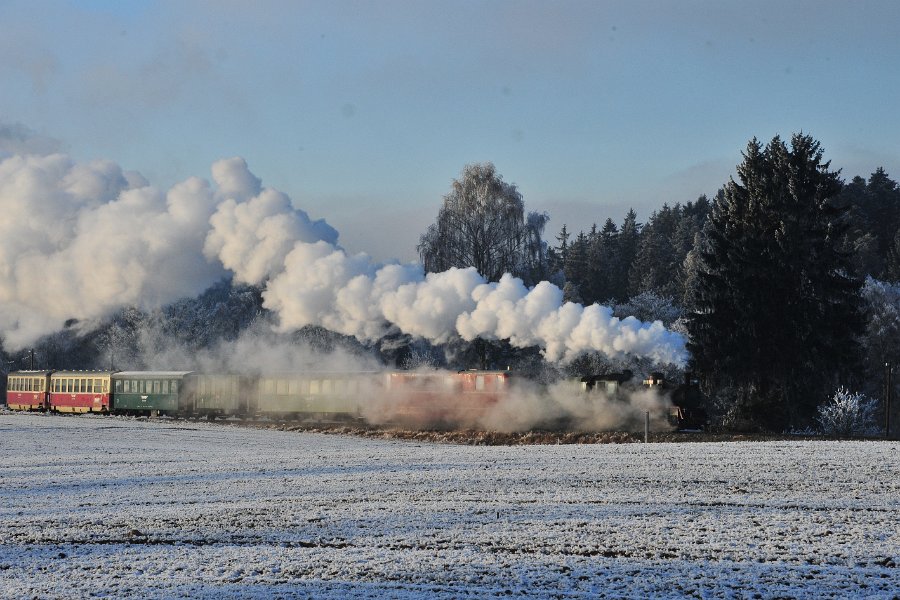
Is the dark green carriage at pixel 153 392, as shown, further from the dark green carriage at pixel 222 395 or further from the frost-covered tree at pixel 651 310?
the frost-covered tree at pixel 651 310

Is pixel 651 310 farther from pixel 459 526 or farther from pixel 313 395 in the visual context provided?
pixel 459 526

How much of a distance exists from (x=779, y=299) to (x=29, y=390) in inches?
2050

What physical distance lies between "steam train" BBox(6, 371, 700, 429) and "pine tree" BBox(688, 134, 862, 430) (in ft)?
28.0

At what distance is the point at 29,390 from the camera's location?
2906 inches

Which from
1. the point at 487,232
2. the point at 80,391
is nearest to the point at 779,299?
the point at 487,232

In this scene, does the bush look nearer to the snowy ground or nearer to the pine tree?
the pine tree

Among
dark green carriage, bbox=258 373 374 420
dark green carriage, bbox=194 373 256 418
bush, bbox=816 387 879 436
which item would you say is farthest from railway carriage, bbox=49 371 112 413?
bush, bbox=816 387 879 436

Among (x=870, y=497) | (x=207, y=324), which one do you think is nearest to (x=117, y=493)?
(x=870, y=497)

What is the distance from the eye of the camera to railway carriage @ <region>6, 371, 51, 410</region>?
71.9m

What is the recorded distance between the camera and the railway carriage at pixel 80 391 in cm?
6712

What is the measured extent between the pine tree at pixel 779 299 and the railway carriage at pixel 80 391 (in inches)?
1503

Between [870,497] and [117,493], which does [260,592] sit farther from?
[870,497]

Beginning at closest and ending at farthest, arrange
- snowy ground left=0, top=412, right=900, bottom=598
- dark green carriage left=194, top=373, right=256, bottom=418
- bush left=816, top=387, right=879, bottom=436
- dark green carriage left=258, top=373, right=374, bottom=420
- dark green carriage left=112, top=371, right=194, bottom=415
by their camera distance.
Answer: snowy ground left=0, top=412, right=900, bottom=598 < bush left=816, top=387, right=879, bottom=436 < dark green carriage left=258, top=373, right=374, bottom=420 < dark green carriage left=194, top=373, right=256, bottom=418 < dark green carriage left=112, top=371, right=194, bottom=415

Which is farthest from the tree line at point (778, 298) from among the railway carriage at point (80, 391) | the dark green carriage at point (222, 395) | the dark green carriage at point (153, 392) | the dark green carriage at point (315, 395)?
the railway carriage at point (80, 391)
